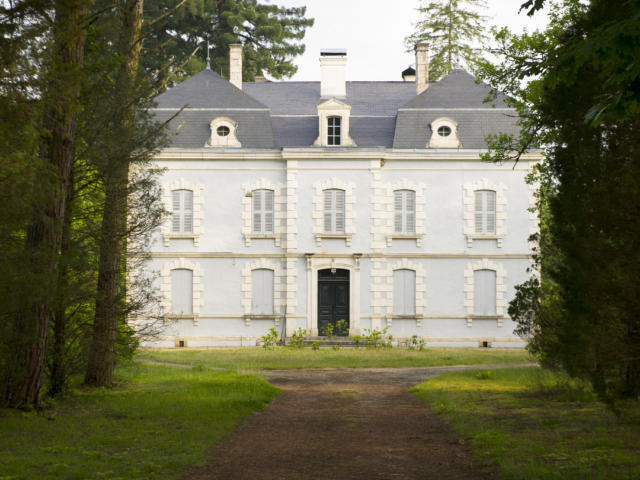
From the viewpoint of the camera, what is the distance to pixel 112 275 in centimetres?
1339

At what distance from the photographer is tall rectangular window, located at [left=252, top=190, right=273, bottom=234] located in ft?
87.4

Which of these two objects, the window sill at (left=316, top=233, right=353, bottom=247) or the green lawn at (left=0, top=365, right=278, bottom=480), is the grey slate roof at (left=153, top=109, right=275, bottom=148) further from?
the green lawn at (left=0, top=365, right=278, bottom=480)

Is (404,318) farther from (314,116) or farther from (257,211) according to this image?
(314,116)

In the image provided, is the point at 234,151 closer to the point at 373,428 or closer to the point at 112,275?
the point at 112,275

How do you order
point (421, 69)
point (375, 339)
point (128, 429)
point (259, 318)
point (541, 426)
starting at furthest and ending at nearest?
point (421, 69)
point (259, 318)
point (375, 339)
point (541, 426)
point (128, 429)

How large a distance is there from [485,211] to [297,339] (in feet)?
25.2

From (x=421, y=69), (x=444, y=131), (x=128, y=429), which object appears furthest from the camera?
(x=421, y=69)

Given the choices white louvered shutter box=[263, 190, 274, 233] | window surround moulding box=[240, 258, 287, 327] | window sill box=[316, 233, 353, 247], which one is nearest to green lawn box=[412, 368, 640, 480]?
window sill box=[316, 233, 353, 247]

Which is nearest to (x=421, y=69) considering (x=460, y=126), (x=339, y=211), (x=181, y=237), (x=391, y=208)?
(x=460, y=126)

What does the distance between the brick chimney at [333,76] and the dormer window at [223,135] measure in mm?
4263

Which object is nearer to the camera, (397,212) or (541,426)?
(541,426)

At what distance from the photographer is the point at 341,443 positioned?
860cm

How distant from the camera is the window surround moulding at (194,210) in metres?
26.5

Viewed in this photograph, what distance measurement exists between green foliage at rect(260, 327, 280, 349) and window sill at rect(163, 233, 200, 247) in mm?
3882
